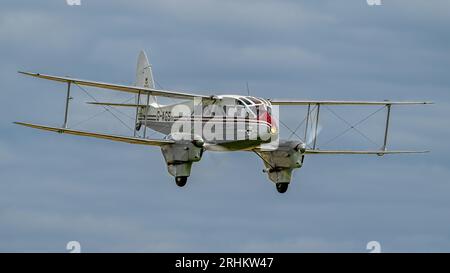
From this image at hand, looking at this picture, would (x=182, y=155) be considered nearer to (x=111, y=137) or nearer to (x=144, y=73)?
(x=111, y=137)

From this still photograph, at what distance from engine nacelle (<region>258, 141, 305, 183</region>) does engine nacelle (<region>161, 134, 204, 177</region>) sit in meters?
5.62

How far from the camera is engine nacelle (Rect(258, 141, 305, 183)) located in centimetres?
7512

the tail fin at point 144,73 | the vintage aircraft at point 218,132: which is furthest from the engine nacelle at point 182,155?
the tail fin at point 144,73

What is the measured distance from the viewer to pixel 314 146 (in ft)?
251

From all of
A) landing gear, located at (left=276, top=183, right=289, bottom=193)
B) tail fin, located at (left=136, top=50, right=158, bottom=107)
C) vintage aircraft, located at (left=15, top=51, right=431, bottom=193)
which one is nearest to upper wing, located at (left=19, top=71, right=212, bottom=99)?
vintage aircraft, located at (left=15, top=51, right=431, bottom=193)

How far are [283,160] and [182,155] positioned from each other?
21.6ft

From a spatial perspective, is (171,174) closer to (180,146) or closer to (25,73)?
(180,146)

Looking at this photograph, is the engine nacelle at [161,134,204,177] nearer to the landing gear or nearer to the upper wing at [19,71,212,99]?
the upper wing at [19,71,212,99]

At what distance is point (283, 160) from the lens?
2980 inches

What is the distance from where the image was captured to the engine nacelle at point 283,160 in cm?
7512

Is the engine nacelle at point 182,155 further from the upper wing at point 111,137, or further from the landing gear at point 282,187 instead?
the landing gear at point 282,187

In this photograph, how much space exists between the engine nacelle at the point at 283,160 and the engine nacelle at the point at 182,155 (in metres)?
5.62
